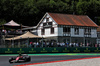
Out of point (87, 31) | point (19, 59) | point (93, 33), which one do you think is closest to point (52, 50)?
point (19, 59)

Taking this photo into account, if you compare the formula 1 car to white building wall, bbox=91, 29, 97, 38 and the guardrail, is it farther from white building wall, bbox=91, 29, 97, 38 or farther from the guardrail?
white building wall, bbox=91, 29, 97, 38

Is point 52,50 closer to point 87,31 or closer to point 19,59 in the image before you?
point 19,59

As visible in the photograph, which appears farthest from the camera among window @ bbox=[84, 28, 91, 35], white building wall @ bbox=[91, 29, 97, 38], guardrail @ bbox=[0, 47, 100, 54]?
white building wall @ bbox=[91, 29, 97, 38]

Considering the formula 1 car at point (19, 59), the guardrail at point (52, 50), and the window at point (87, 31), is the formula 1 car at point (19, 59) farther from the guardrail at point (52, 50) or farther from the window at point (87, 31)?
the window at point (87, 31)

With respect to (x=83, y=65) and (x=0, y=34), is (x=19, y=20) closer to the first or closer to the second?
(x=0, y=34)

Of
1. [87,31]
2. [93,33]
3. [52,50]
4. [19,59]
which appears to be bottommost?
[52,50]

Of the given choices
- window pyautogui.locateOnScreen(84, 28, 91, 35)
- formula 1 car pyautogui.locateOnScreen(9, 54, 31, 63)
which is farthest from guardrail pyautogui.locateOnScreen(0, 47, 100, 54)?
window pyautogui.locateOnScreen(84, 28, 91, 35)

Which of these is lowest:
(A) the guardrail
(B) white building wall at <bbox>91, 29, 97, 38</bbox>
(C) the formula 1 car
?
(A) the guardrail

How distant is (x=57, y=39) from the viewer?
45.1 meters

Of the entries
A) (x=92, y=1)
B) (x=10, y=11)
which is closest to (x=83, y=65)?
(x=10, y=11)

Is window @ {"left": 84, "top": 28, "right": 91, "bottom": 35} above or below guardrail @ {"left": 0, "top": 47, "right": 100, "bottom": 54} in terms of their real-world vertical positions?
above

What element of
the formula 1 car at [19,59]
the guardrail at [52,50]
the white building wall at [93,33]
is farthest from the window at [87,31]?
the formula 1 car at [19,59]

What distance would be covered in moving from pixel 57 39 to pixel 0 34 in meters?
12.1

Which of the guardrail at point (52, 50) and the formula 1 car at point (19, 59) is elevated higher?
the formula 1 car at point (19, 59)
